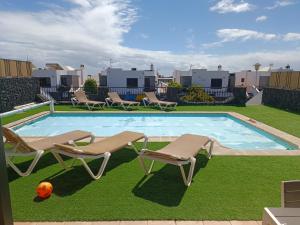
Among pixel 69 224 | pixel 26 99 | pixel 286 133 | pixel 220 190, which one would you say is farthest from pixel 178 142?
pixel 26 99

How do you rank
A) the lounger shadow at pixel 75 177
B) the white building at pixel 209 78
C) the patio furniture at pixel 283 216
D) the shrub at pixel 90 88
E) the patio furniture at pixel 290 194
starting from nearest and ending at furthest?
the patio furniture at pixel 283 216 → the patio furniture at pixel 290 194 → the lounger shadow at pixel 75 177 → the shrub at pixel 90 88 → the white building at pixel 209 78

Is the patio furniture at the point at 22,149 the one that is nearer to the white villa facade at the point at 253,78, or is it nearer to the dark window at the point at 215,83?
the dark window at the point at 215,83

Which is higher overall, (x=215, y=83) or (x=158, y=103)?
(x=215, y=83)

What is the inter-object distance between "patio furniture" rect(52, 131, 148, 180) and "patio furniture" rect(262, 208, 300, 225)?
3.00m

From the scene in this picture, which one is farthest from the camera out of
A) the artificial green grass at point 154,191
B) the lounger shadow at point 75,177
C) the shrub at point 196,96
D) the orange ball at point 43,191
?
the shrub at point 196,96

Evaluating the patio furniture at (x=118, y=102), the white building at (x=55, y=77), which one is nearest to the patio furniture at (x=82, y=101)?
the patio furniture at (x=118, y=102)

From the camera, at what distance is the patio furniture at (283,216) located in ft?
6.46

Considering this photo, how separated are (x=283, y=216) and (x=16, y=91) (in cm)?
1451

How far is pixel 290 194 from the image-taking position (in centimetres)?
222

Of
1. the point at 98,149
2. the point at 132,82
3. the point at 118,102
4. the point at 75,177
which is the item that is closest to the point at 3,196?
the point at 75,177

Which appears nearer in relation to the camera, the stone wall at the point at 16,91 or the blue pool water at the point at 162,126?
the blue pool water at the point at 162,126

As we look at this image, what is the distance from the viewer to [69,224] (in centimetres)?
317

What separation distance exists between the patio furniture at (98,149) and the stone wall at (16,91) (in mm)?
9259

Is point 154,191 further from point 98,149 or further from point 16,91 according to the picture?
point 16,91
